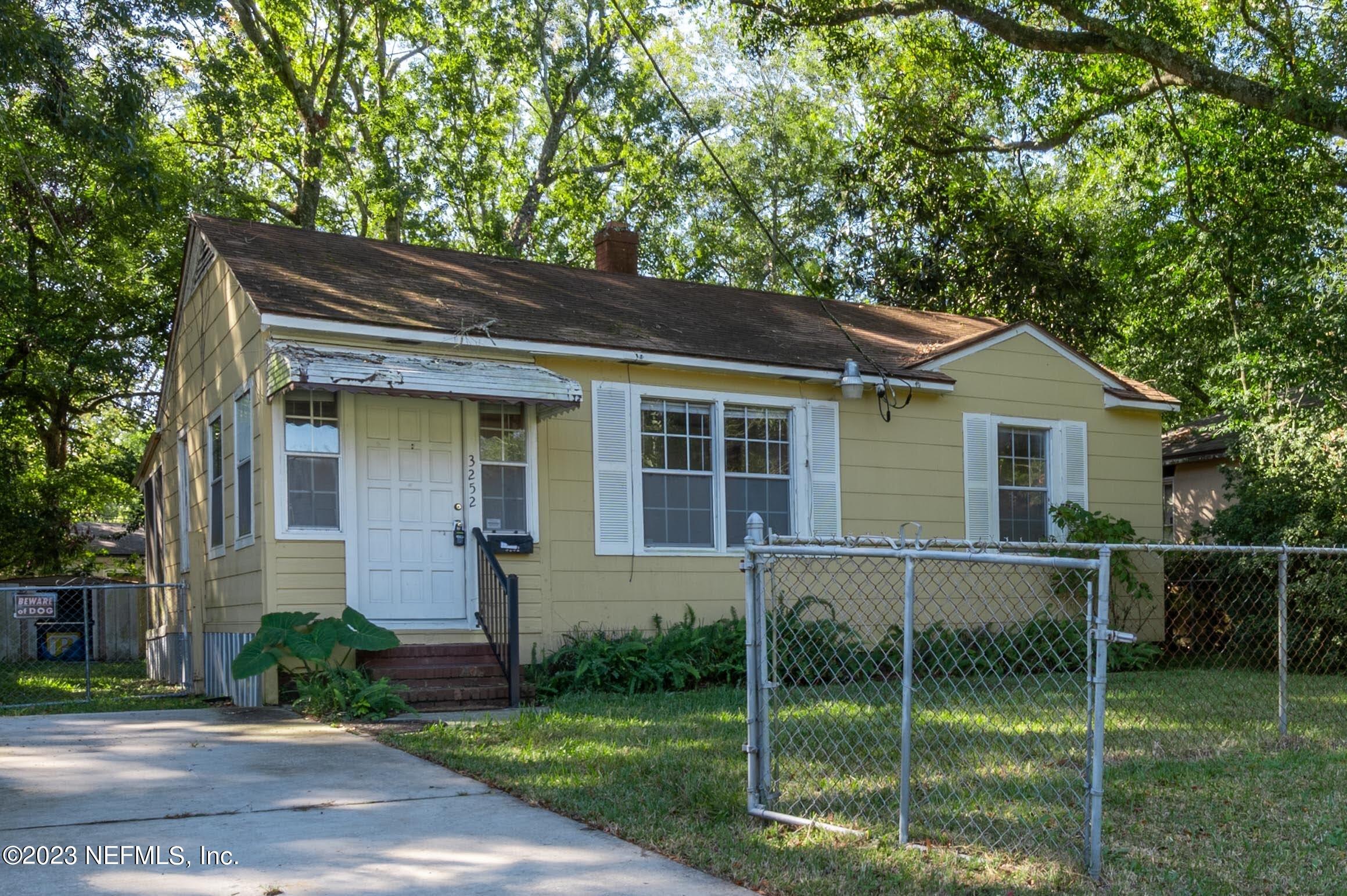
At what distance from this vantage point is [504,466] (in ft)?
35.9

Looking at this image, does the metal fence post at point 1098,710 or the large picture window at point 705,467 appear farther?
the large picture window at point 705,467

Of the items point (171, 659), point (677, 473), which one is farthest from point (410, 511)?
point (171, 659)

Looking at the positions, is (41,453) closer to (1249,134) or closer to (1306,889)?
(1249,134)

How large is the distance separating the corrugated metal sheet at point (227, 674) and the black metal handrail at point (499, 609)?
1.94m

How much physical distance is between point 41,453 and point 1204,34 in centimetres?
2446

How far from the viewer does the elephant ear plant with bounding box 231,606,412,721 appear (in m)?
8.88

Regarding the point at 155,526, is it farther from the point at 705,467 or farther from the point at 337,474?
the point at 705,467

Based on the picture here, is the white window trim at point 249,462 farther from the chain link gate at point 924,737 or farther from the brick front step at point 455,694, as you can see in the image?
the chain link gate at point 924,737

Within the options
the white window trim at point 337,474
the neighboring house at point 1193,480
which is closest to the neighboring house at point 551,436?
the white window trim at point 337,474

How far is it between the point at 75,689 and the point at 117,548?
55.2 ft

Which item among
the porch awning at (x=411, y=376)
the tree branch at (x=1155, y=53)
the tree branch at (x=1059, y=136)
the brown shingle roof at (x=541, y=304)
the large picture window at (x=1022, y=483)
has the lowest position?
the large picture window at (x=1022, y=483)

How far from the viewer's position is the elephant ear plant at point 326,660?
888cm

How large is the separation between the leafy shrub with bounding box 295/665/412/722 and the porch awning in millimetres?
2256

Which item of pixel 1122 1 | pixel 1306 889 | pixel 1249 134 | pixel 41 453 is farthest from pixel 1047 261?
pixel 41 453
